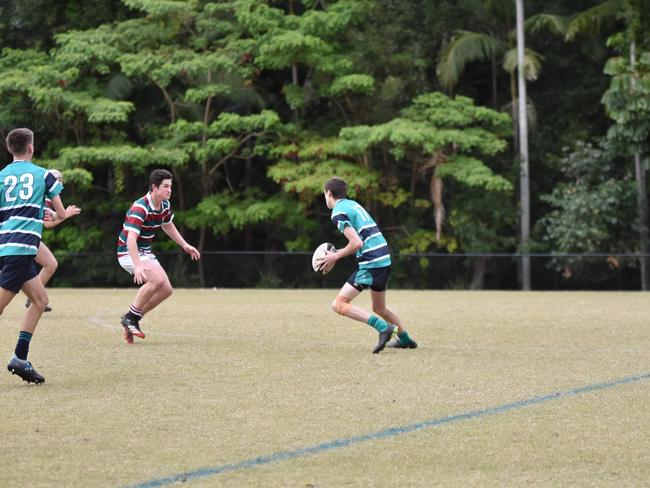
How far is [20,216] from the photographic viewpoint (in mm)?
8633

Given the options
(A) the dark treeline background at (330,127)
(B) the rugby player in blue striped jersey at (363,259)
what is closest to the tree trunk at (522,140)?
(A) the dark treeline background at (330,127)

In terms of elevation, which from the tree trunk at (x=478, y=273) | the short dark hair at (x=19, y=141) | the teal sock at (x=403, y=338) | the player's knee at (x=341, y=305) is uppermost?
the short dark hair at (x=19, y=141)

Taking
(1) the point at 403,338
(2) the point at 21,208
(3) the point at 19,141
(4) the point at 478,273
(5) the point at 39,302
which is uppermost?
(3) the point at 19,141

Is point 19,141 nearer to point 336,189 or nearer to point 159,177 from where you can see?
point 159,177

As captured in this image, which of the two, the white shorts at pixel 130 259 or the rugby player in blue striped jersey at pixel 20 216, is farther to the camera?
the white shorts at pixel 130 259

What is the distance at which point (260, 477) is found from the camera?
5652 mm

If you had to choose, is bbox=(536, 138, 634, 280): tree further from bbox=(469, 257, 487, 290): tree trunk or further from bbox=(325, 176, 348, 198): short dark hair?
bbox=(325, 176, 348, 198): short dark hair

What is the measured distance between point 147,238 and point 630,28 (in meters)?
20.2

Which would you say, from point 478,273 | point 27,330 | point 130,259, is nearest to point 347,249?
point 130,259

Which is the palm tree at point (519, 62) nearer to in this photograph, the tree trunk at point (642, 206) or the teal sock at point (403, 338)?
the tree trunk at point (642, 206)

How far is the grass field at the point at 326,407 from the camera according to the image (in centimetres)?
583

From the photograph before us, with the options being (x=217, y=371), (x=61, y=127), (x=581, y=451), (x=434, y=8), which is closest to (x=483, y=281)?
(x=434, y=8)

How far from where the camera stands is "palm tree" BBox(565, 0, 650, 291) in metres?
29.4

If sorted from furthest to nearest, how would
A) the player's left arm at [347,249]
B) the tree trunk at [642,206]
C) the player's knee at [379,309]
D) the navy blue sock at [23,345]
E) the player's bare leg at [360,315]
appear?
the tree trunk at [642,206], the player's knee at [379,309], the player's bare leg at [360,315], the player's left arm at [347,249], the navy blue sock at [23,345]
